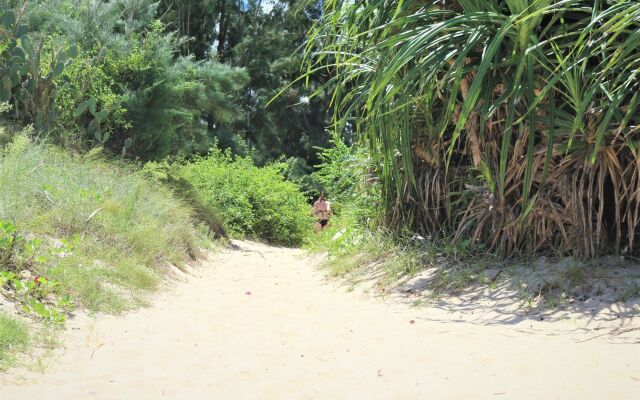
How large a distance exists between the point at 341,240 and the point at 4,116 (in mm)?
→ 4987

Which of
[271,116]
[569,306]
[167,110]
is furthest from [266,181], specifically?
[271,116]

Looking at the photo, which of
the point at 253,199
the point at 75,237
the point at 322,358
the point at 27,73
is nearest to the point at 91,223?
the point at 75,237

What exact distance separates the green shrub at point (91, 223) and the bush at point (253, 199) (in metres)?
6.20

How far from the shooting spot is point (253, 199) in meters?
15.5

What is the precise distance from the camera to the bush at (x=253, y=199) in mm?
14734

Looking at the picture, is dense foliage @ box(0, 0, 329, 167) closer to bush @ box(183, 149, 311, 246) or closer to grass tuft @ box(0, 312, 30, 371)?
bush @ box(183, 149, 311, 246)

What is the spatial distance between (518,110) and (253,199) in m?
10.6

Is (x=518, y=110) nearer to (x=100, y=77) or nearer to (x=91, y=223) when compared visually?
(x=91, y=223)

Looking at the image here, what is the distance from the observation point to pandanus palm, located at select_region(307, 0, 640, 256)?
473 cm

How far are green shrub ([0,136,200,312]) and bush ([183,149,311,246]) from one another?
20.3 feet

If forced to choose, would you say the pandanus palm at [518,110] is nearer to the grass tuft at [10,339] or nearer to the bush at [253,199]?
the grass tuft at [10,339]

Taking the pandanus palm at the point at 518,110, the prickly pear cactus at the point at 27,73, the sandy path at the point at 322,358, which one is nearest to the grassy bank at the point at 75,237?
the sandy path at the point at 322,358

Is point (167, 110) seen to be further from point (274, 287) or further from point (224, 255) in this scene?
point (274, 287)

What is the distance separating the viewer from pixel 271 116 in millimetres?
29719
